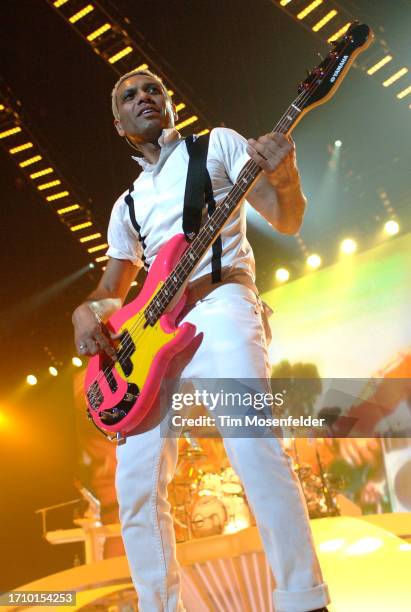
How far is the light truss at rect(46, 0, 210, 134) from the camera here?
5207 mm

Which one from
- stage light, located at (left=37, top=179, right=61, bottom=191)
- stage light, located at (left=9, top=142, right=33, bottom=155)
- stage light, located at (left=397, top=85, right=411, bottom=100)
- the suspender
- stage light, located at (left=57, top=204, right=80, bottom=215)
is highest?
stage light, located at (left=9, top=142, right=33, bottom=155)

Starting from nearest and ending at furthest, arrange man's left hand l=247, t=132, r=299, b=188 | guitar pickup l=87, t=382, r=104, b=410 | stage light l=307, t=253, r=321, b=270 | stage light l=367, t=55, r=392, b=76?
1. man's left hand l=247, t=132, r=299, b=188
2. guitar pickup l=87, t=382, r=104, b=410
3. stage light l=367, t=55, r=392, b=76
4. stage light l=307, t=253, r=321, b=270

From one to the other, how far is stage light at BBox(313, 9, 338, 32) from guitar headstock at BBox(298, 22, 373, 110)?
11.5 feet

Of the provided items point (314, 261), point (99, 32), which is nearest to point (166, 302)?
point (99, 32)

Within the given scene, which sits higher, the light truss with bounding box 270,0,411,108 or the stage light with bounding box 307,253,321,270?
the light truss with bounding box 270,0,411,108

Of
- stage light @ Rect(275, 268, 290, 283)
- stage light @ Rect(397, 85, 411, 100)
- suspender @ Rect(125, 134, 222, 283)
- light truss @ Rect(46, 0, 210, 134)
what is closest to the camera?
suspender @ Rect(125, 134, 222, 283)

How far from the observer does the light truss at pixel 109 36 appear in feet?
17.1

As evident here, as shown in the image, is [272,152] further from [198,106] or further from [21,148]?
[21,148]

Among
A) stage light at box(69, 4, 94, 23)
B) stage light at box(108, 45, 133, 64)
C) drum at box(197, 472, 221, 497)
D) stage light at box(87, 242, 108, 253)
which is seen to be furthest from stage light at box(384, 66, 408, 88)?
drum at box(197, 472, 221, 497)

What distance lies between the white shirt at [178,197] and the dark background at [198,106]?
363cm

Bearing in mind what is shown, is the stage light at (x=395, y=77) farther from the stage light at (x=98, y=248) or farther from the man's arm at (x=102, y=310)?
the man's arm at (x=102, y=310)

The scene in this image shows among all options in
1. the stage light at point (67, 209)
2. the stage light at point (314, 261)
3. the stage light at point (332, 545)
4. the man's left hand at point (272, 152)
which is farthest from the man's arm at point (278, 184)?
the stage light at point (67, 209)

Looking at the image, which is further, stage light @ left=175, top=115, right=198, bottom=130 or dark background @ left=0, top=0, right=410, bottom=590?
stage light @ left=175, top=115, right=198, bottom=130

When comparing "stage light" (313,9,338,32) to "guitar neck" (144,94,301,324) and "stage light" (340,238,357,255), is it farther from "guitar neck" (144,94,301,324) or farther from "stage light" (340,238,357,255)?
"guitar neck" (144,94,301,324)
